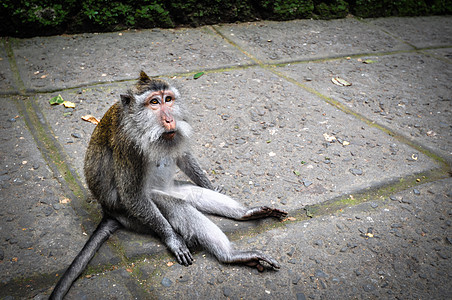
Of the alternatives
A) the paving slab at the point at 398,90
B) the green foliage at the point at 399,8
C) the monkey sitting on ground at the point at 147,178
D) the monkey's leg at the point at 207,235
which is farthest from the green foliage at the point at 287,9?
the monkey's leg at the point at 207,235

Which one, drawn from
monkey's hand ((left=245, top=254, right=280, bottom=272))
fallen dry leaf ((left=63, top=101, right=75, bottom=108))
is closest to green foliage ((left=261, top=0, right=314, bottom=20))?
fallen dry leaf ((left=63, top=101, right=75, bottom=108))

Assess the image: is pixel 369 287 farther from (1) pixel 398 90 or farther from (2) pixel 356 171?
(1) pixel 398 90

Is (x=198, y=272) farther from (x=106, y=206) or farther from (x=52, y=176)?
(x=52, y=176)

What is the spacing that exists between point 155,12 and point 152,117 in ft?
10.3

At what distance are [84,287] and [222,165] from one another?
1376 millimetres

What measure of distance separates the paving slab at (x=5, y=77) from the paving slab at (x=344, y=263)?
96.9 inches

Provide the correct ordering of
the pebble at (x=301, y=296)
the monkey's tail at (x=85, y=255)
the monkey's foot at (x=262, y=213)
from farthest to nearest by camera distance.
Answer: the monkey's foot at (x=262, y=213) < the pebble at (x=301, y=296) < the monkey's tail at (x=85, y=255)

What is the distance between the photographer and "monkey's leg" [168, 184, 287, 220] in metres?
2.56

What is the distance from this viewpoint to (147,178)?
2.46 m

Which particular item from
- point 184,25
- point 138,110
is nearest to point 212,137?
point 138,110

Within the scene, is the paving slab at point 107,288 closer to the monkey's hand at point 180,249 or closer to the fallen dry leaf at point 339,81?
the monkey's hand at point 180,249

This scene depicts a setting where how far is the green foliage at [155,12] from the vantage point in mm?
4449

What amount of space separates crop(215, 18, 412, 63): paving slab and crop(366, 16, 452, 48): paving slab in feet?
0.86

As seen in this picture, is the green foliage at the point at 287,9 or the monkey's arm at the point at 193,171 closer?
the monkey's arm at the point at 193,171
